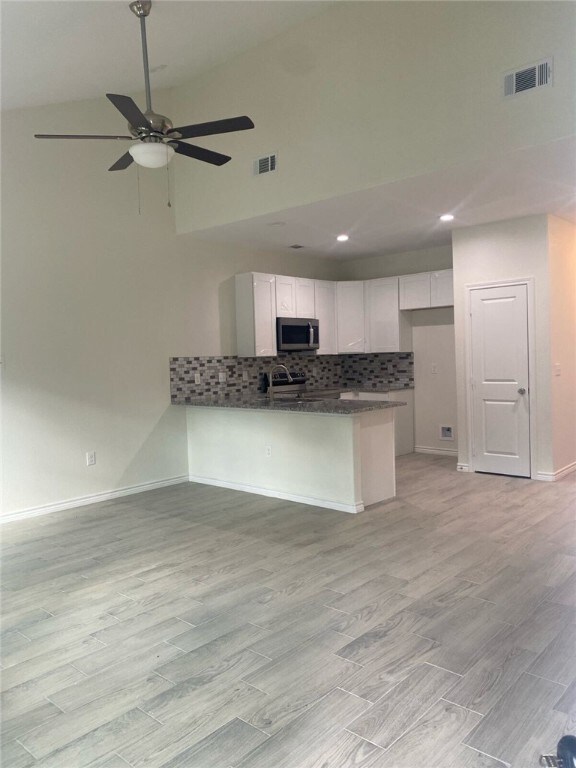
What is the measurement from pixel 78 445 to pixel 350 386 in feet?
13.9

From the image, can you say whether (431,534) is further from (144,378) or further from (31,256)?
(31,256)

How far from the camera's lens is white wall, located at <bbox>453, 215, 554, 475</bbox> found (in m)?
5.62

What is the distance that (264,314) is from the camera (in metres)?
6.75

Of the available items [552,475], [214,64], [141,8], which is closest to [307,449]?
[552,475]

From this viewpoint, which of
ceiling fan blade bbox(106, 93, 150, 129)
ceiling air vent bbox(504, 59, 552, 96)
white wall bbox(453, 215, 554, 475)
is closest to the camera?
ceiling fan blade bbox(106, 93, 150, 129)

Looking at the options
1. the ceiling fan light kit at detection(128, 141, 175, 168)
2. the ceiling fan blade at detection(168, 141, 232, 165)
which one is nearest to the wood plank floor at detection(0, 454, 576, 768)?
the ceiling fan light kit at detection(128, 141, 175, 168)

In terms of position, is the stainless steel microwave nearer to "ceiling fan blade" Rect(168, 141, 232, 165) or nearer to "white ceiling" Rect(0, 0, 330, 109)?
"white ceiling" Rect(0, 0, 330, 109)

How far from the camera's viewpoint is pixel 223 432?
599cm

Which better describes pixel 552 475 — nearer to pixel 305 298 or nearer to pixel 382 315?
pixel 382 315

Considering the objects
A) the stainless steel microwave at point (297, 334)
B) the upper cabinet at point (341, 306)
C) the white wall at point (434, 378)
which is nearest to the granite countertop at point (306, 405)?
the stainless steel microwave at point (297, 334)

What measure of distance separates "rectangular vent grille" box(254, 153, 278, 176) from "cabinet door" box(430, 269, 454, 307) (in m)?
2.78

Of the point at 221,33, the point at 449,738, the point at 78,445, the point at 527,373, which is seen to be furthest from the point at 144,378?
the point at 449,738

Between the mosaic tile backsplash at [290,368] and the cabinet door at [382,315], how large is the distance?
330mm

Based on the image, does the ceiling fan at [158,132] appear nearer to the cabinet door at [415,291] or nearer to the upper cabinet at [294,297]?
the upper cabinet at [294,297]
